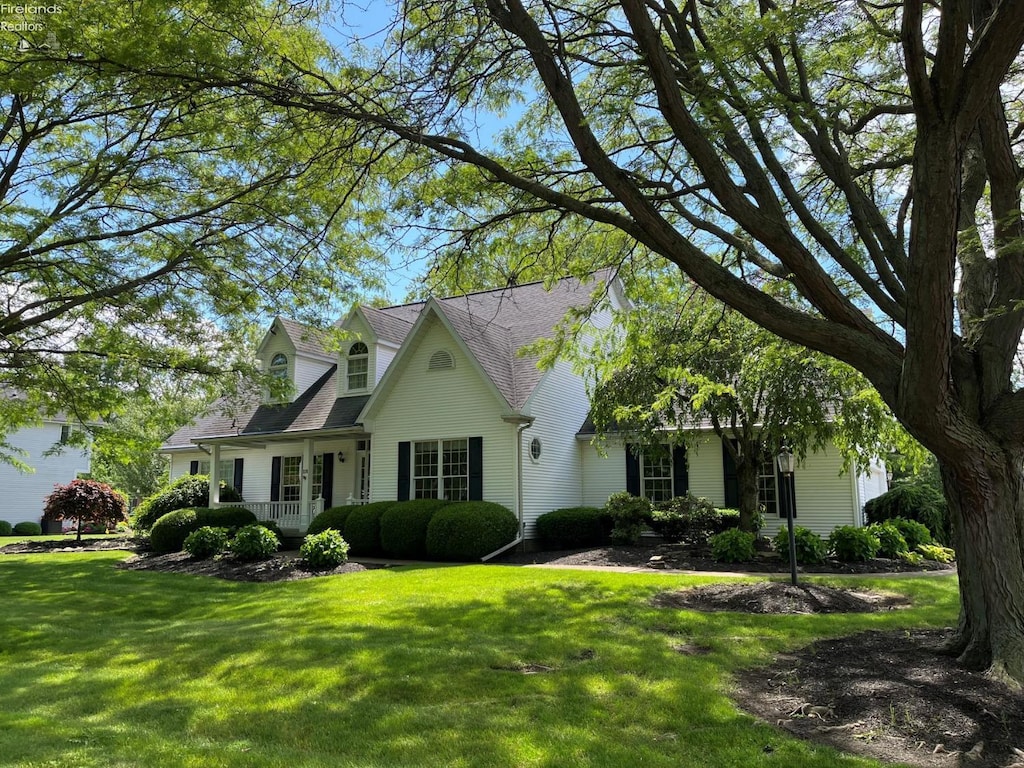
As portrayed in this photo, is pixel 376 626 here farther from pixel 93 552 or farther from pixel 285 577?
pixel 93 552

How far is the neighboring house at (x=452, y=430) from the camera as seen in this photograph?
17.8 metres

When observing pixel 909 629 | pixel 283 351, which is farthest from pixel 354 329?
pixel 909 629

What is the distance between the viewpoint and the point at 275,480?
76.6 ft

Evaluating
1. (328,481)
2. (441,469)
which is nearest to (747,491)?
(441,469)

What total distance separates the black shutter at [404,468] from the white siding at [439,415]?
0.67 feet

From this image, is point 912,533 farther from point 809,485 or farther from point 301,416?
point 301,416

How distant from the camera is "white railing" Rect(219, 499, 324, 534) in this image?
21.2 m

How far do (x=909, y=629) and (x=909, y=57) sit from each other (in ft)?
20.7

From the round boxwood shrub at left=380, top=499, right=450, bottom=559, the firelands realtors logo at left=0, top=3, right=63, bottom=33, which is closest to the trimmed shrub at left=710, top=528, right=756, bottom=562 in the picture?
the round boxwood shrub at left=380, top=499, right=450, bottom=559

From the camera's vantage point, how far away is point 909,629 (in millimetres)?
7887

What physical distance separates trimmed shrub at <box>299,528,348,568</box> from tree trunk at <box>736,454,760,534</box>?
890 centimetres

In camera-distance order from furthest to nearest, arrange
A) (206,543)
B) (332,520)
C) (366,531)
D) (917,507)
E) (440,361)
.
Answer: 1. (440,361)
2. (332,520)
3. (366,531)
4. (206,543)
5. (917,507)

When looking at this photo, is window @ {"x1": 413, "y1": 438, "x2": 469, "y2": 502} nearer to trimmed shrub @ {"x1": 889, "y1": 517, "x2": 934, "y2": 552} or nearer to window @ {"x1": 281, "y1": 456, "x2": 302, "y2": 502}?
window @ {"x1": 281, "y1": 456, "x2": 302, "y2": 502}

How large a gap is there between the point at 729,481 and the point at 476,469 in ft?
22.1
